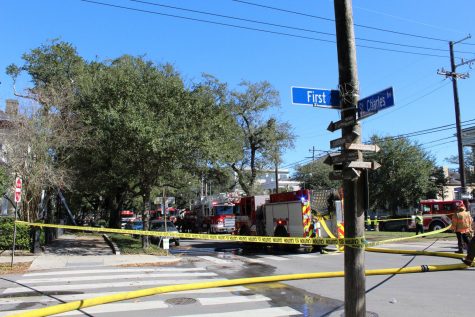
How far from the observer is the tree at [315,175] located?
71.1 metres

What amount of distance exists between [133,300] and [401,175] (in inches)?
1562

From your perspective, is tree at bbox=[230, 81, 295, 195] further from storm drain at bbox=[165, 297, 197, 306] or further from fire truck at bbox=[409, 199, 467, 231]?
storm drain at bbox=[165, 297, 197, 306]

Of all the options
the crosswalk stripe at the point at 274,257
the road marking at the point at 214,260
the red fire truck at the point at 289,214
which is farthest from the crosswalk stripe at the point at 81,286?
the red fire truck at the point at 289,214

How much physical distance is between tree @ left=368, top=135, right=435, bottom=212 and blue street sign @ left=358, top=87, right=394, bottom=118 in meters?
40.3

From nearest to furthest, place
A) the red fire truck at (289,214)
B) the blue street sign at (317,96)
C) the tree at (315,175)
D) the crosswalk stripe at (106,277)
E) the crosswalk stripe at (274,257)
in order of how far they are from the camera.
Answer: the blue street sign at (317,96) → the crosswalk stripe at (106,277) → the crosswalk stripe at (274,257) → the red fire truck at (289,214) → the tree at (315,175)

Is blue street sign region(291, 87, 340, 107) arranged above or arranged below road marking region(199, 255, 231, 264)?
above

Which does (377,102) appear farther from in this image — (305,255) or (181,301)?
(305,255)

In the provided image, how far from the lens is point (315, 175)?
7219 centimetres

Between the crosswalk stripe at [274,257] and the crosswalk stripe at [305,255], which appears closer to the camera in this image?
the crosswalk stripe at [274,257]

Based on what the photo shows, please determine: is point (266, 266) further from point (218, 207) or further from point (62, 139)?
point (218, 207)

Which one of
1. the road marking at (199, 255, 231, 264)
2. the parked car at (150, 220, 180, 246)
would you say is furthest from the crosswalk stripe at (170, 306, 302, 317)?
the parked car at (150, 220, 180, 246)

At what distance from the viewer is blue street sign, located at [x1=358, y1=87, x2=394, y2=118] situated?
5637mm

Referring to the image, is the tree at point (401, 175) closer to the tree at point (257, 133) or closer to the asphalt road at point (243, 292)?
the tree at point (257, 133)

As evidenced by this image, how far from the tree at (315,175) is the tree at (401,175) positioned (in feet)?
75.7
